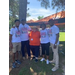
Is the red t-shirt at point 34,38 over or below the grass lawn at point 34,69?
over

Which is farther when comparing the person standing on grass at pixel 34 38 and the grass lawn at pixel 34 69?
the person standing on grass at pixel 34 38

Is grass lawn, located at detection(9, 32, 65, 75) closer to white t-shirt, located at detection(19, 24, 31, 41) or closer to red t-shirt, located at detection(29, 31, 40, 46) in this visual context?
red t-shirt, located at detection(29, 31, 40, 46)

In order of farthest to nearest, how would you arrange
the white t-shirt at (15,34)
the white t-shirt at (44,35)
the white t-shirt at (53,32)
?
the white t-shirt at (44,35) → the white t-shirt at (15,34) → the white t-shirt at (53,32)

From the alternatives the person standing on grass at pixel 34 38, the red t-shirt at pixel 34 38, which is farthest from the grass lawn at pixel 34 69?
the red t-shirt at pixel 34 38

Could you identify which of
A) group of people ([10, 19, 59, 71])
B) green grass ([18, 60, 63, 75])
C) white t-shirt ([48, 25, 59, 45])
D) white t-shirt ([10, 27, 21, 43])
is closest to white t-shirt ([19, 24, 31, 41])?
group of people ([10, 19, 59, 71])

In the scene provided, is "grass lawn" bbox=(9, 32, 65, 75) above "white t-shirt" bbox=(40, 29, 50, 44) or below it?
below

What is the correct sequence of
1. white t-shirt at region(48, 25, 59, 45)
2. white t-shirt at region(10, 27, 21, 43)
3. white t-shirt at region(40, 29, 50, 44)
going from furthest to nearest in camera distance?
white t-shirt at region(40, 29, 50, 44), white t-shirt at region(10, 27, 21, 43), white t-shirt at region(48, 25, 59, 45)

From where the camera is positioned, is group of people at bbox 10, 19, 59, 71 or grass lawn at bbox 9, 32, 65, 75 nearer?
grass lawn at bbox 9, 32, 65, 75

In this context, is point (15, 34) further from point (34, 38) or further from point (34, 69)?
point (34, 69)

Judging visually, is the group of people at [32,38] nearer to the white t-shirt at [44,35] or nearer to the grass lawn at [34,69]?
the white t-shirt at [44,35]

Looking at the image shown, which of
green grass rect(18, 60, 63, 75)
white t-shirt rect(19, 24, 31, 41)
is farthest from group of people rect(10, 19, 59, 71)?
green grass rect(18, 60, 63, 75)

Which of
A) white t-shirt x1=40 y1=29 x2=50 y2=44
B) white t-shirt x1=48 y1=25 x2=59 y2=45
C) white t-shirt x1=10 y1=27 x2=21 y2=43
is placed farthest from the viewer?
white t-shirt x1=40 y1=29 x2=50 y2=44

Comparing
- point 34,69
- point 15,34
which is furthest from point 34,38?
point 34,69
